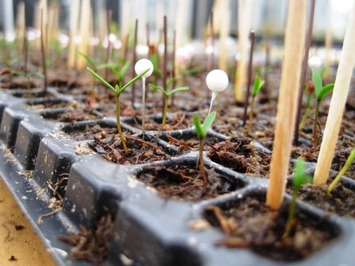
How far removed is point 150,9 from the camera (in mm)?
5414

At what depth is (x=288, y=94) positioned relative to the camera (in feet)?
1.30

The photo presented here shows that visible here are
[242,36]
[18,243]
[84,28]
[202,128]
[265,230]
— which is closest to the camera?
[265,230]

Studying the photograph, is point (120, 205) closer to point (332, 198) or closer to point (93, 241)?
point (93, 241)

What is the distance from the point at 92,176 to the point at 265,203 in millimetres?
240

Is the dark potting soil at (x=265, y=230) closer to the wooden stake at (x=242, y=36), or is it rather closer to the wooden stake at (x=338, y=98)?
the wooden stake at (x=338, y=98)

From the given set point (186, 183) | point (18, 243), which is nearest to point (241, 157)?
point (186, 183)

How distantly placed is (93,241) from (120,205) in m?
0.07

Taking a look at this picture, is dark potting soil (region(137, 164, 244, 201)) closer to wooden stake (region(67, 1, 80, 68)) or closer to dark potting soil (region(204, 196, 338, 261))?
dark potting soil (region(204, 196, 338, 261))

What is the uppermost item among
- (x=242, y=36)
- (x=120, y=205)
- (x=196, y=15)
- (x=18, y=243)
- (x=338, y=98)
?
(x=196, y=15)

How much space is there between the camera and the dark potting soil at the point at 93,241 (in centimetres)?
45

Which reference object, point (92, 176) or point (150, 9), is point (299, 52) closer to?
point (92, 176)

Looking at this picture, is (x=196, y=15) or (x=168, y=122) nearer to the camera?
(x=168, y=122)

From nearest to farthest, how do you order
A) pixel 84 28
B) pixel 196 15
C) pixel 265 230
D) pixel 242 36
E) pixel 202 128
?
pixel 265 230 < pixel 202 128 < pixel 242 36 < pixel 84 28 < pixel 196 15

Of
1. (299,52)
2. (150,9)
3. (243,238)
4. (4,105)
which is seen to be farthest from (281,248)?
(150,9)
